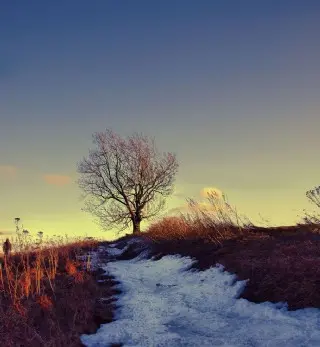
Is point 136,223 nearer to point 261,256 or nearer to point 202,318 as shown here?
point 261,256

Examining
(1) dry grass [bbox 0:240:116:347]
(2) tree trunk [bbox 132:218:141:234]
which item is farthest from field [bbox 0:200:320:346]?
(2) tree trunk [bbox 132:218:141:234]

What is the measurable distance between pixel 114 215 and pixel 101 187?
2417mm

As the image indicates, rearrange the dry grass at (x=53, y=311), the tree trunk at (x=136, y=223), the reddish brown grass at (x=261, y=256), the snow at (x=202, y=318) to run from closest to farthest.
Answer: the dry grass at (x=53, y=311) → the snow at (x=202, y=318) → the reddish brown grass at (x=261, y=256) → the tree trunk at (x=136, y=223)

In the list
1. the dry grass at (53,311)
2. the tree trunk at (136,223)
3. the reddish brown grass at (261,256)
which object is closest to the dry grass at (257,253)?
the reddish brown grass at (261,256)

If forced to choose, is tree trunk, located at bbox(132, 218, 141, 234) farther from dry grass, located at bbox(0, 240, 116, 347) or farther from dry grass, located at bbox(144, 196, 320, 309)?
dry grass, located at bbox(0, 240, 116, 347)

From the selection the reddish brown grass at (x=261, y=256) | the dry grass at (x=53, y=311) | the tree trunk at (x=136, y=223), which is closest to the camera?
the dry grass at (x=53, y=311)

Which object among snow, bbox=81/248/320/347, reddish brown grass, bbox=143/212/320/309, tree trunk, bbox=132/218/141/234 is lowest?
snow, bbox=81/248/320/347

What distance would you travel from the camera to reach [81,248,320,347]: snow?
24.4 feet

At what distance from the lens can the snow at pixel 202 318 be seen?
24.4 ft

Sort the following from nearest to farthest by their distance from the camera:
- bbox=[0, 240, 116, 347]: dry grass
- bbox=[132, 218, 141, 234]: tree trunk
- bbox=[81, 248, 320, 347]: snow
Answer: bbox=[0, 240, 116, 347]: dry grass < bbox=[81, 248, 320, 347]: snow < bbox=[132, 218, 141, 234]: tree trunk

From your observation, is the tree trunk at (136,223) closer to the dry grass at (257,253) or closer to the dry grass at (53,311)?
the dry grass at (257,253)

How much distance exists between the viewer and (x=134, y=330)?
8.12m

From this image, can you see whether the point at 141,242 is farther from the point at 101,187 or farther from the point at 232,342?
the point at 101,187

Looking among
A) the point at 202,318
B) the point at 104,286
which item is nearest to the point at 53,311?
the point at 202,318
